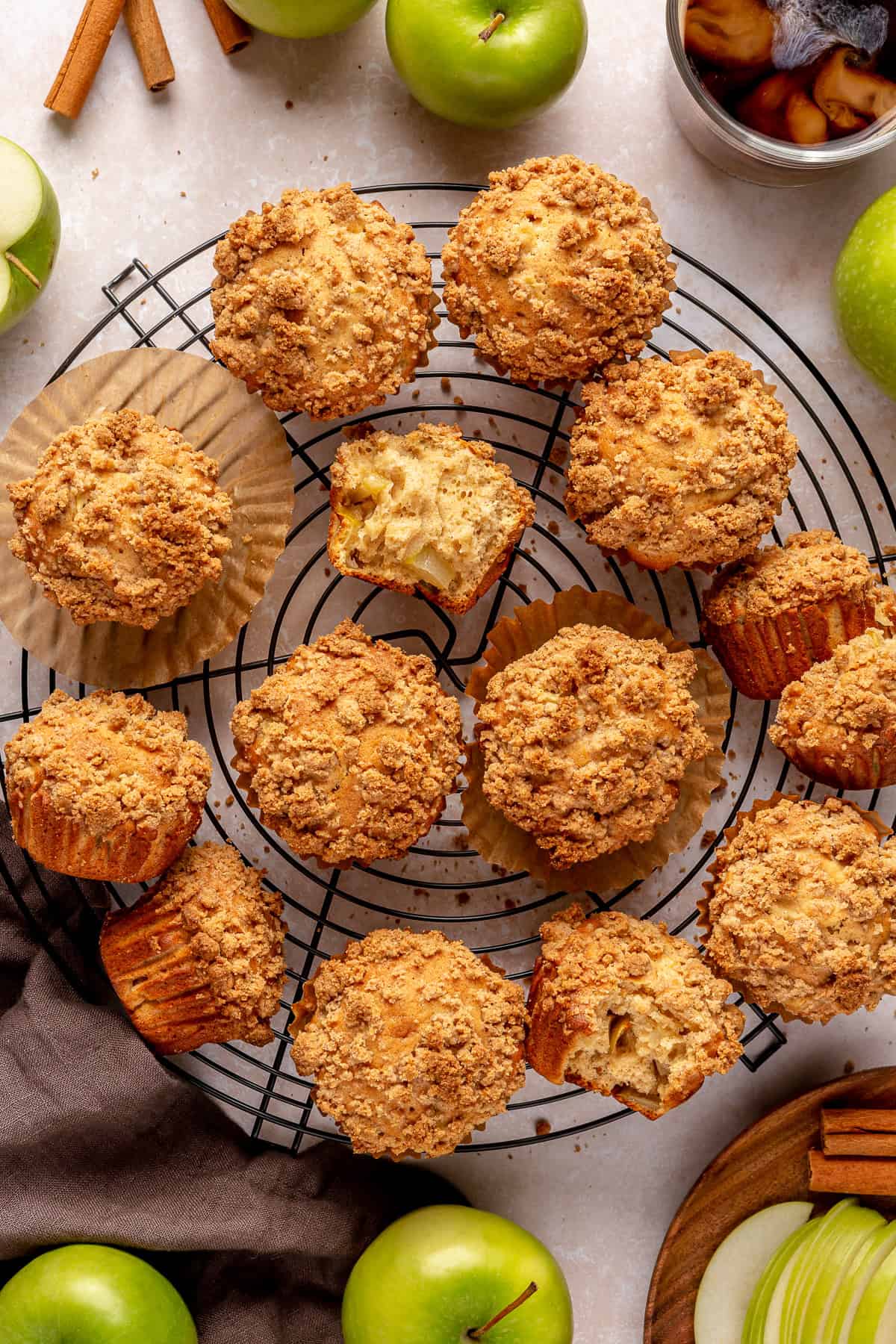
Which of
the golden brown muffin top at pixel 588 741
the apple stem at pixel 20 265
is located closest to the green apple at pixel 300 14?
the apple stem at pixel 20 265

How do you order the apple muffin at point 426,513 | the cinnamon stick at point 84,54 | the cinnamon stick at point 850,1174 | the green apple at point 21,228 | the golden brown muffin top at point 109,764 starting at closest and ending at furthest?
the golden brown muffin top at point 109,764, the apple muffin at point 426,513, the green apple at point 21,228, the cinnamon stick at point 850,1174, the cinnamon stick at point 84,54

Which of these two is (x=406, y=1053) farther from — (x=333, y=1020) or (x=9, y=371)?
(x=9, y=371)

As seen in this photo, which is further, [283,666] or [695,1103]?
[695,1103]

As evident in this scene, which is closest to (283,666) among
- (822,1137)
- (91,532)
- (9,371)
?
(91,532)

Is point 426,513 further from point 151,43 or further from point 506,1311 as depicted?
point 506,1311

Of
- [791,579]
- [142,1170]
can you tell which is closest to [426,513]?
Result: [791,579]

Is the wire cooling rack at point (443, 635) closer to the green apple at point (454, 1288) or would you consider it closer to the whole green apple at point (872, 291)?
the whole green apple at point (872, 291)

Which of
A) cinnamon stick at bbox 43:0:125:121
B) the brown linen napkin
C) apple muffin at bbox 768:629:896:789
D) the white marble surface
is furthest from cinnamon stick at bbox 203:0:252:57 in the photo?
apple muffin at bbox 768:629:896:789
